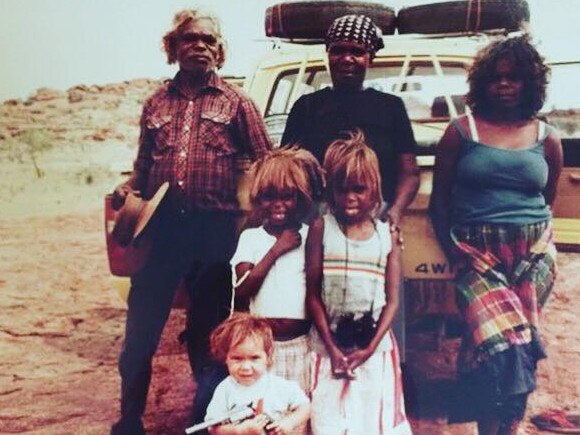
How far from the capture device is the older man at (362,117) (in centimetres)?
203

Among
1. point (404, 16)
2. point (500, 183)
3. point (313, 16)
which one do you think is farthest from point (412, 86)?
point (500, 183)

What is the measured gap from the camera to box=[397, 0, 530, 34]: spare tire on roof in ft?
7.36

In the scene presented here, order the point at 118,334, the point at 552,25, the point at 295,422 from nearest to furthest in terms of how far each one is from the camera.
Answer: the point at 295,422 → the point at 552,25 → the point at 118,334

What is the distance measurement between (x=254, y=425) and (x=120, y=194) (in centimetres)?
72

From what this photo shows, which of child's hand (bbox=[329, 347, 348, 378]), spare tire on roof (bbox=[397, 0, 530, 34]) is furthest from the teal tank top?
child's hand (bbox=[329, 347, 348, 378])

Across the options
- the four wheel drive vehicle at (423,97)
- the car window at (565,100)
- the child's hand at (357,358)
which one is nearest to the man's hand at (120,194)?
the four wheel drive vehicle at (423,97)

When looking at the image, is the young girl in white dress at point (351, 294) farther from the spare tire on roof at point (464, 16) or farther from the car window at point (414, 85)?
the spare tire on roof at point (464, 16)

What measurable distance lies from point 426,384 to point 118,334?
3.24 ft

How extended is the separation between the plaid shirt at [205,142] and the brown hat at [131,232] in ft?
0.13

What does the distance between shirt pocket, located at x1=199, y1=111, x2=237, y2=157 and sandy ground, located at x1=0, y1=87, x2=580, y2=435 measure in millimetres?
256

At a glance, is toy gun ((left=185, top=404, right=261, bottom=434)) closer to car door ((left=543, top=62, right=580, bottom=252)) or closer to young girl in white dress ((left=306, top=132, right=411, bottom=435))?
young girl in white dress ((left=306, top=132, right=411, bottom=435))

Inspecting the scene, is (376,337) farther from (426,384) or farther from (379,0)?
(379,0)

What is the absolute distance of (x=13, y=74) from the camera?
2.36m

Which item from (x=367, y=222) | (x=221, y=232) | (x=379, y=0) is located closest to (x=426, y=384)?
(x=367, y=222)
